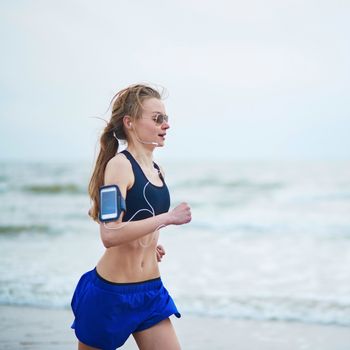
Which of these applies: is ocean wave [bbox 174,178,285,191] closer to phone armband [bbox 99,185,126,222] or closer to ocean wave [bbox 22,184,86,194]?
ocean wave [bbox 22,184,86,194]

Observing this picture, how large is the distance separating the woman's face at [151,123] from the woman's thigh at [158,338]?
868mm

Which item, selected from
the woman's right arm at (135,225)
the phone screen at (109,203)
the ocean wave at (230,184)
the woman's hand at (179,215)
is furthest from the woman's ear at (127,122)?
the ocean wave at (230,184)

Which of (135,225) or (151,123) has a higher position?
(151,123)

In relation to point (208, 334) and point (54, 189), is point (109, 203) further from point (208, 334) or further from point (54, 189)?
point (54, 189)

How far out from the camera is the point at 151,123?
2.88 meters

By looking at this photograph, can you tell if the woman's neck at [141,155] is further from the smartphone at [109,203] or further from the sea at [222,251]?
the sea at [222,251]

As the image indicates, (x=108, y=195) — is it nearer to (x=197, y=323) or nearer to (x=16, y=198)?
(x=197, y=323)

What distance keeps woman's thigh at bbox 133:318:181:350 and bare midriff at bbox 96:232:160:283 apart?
237mm

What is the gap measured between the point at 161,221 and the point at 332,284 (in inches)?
234

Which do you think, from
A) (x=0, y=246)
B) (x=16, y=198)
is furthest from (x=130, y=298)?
(x=16, y=198)

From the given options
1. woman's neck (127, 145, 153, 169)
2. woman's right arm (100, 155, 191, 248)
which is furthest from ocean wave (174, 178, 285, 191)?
woman's right arm (100, 155, 191, 248)

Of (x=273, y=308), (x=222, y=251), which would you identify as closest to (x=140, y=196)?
(x=273, y=308)

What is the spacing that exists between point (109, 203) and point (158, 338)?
0.74 meters

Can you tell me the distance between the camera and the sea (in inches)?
279
